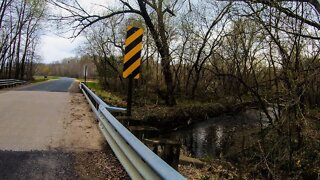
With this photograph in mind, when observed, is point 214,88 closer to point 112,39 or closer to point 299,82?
point 112,39

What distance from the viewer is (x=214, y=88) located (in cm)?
2941

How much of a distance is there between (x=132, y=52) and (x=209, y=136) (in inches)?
440

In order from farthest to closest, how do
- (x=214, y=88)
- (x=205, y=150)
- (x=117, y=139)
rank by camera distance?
1. (x=214, y=88)
2. (x=205, y=150)
3. (x=117, y=139)

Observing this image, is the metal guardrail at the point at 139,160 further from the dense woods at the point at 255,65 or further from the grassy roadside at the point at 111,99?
the grassy roadside at the point at 111,99

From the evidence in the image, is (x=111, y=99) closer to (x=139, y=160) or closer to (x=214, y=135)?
(x=214, y=135)

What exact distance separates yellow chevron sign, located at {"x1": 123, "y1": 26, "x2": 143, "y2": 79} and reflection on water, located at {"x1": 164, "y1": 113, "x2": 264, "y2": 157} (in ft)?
21.8

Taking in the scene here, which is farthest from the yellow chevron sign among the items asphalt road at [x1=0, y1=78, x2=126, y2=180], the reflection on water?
the reflection on water

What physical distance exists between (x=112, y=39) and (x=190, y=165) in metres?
35.1

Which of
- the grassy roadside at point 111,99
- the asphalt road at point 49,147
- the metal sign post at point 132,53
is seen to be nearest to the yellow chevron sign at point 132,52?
the metal sign post at point 132,53

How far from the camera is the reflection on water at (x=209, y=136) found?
47.5 ft

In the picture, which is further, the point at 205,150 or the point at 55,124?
the point at 205,150

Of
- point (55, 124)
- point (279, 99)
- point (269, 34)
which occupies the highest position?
point (269, 34)

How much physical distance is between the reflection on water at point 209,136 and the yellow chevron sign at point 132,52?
6.64 metres

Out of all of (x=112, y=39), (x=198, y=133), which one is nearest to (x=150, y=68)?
(x=112, y=39)
